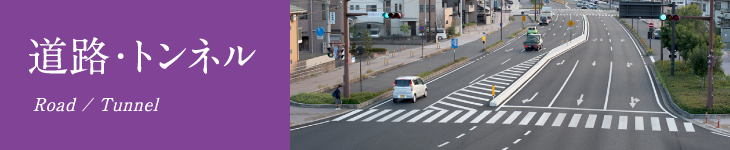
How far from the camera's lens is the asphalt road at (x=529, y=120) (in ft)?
68.7

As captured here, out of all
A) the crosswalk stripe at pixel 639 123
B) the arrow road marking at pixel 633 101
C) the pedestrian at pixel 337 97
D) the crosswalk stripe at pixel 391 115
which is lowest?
the crosswalk stripe at pixel 639 123

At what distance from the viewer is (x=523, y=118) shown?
26.6m

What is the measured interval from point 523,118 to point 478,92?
9536 mm

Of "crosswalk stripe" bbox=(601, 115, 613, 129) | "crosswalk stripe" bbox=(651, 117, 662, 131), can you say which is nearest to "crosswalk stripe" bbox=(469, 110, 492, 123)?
"crosswalk stripe" bbox=(601, 115, 613, 129)

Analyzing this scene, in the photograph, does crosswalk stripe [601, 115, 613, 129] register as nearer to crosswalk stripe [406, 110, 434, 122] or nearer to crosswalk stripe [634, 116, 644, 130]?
crosswalk stripe [634, 116, 644, 130]

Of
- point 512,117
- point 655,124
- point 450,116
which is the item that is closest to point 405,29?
point 450,116

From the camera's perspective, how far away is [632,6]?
1236 inches

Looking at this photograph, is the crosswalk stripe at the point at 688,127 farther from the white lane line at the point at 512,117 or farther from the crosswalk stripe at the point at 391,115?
the crosswalk stripe at the point at 391,115

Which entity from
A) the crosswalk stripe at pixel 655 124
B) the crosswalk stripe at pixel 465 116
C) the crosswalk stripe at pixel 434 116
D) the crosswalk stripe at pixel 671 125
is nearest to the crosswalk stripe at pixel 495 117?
the crosswalk stripe at pixel 465 116

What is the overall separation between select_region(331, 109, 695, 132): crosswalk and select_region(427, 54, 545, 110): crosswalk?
82.1 inches

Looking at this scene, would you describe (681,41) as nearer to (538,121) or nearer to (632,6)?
(632,6)

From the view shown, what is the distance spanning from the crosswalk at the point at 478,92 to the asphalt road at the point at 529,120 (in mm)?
51

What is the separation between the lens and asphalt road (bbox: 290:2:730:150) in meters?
20.9

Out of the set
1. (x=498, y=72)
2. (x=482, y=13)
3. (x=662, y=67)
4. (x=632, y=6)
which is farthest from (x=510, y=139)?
(x=482, y=13)
